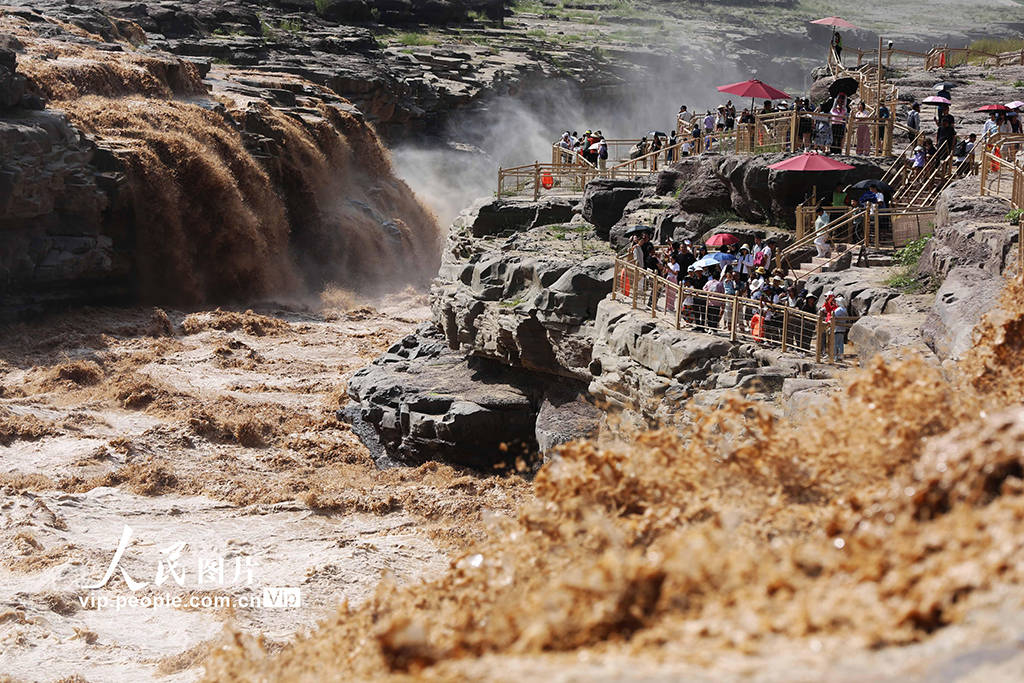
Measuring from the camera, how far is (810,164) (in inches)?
754


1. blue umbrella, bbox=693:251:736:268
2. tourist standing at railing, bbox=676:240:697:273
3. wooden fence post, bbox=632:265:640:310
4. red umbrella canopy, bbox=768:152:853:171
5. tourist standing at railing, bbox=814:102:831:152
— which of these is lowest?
wooden fence post, bbox=632:265:640:310

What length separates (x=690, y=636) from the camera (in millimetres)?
5043

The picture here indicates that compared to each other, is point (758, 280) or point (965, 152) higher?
point (965, 152)

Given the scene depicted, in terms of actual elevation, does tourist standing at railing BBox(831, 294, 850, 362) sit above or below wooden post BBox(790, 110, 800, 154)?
below

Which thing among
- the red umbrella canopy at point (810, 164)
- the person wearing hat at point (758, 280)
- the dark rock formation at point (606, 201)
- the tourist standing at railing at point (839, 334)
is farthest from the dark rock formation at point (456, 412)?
the tourist standing at railing at point (839, 334)

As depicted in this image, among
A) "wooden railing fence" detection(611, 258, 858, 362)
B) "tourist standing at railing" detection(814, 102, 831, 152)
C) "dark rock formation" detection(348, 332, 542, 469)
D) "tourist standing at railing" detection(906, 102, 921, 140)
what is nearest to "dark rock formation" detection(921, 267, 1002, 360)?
"wooden railing fence" detection(611, 258, 858, 362)

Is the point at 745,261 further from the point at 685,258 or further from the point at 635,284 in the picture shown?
the point at 635,284

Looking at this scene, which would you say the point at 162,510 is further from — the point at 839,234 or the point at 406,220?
the point at 406,220

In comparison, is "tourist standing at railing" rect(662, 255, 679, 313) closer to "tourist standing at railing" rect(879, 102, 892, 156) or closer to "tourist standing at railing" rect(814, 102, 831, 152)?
"tourist standing at railing" rect(814, 102, 831, 152)

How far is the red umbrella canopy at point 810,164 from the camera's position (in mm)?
19080

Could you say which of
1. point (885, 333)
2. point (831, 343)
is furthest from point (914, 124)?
point (885, 333)

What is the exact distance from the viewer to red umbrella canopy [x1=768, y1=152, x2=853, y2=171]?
1908 centimetres

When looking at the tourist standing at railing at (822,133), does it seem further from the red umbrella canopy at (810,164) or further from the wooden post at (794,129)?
the red umbrella canopy at (810,164)

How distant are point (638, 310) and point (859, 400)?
9261 mm
